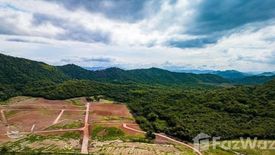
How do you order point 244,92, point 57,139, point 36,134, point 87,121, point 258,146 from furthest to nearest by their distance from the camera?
point 244,92 < point 87,121 < point 36,134 < point 57,139 < point 258,146

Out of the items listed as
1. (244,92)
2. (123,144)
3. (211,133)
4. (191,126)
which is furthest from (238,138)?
(244,92)

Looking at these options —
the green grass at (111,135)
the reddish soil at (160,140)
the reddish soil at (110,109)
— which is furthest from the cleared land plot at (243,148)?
the reddish soil at (110,109)

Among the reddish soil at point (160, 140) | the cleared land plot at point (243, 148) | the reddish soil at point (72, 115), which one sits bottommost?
the cleared land plot at point (243, 148)

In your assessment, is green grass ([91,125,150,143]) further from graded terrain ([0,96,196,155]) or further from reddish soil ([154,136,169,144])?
reddish soil ([154,136,169,144])

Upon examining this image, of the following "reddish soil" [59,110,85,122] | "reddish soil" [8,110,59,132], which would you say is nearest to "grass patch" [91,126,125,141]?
"reddish soil" [59,110,85,122]

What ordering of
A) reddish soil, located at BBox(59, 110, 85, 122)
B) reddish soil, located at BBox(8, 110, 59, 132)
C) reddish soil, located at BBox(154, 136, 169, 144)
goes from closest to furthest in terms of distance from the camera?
reddish soil, located at BBox(154, 136, 169, 144), reddish soil, located at BBox(8, 110, 59, 132), reddish soil, located at BBox(59, 110, 85, 122)

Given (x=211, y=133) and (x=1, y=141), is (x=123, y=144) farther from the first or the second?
(x=1, y=141)

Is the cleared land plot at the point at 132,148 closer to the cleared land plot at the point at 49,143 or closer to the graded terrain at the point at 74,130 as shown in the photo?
the graded terrain at the point at 74,130

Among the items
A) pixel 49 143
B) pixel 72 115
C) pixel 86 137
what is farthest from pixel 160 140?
pixel 72 115

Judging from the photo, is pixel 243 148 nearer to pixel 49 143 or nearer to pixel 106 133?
pixel 106 133

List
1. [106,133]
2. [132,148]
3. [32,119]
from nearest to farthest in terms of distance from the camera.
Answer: [132,148], [106,133], [32,119]

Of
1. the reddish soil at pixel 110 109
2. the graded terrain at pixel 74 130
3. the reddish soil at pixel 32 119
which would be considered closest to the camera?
the graded terrain at pixel 74 130
